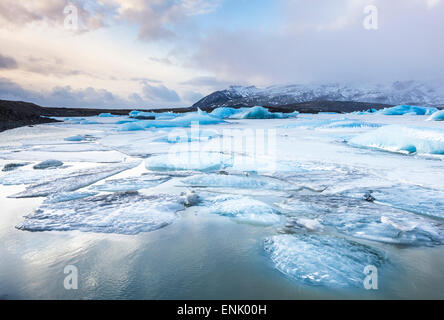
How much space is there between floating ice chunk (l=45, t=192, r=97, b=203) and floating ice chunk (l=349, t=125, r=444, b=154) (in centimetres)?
490

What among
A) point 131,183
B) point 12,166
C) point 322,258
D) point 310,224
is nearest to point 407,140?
point 310,224

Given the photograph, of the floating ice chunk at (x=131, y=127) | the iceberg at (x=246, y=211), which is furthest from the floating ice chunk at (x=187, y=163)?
the floating ice chunk at (x=131, y=127)

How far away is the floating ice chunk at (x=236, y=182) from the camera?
256cm

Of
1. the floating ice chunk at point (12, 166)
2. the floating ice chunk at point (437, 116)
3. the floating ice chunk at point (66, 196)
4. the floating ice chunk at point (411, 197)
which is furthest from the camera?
the floating ice chunk at point (437, 116)

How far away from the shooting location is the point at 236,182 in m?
2.66

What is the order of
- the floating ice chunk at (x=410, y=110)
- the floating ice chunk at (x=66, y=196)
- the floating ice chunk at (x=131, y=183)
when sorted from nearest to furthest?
the floating ice chunk at (x=66, y=196)
the floating ice chunk at (x=131, y=183)
the floating ice chunk at (x=410, y=110)

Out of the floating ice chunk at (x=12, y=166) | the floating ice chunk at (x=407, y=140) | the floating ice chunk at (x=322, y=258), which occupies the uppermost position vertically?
the floating ice chunk at (x=407, y=140)

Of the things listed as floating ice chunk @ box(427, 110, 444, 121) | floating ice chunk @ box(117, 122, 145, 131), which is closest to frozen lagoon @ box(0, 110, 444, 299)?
floating ice chunk @ box(117, 122, 145, 131)

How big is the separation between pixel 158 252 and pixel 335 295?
0.84 meters

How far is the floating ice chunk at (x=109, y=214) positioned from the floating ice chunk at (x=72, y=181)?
1.40 ft

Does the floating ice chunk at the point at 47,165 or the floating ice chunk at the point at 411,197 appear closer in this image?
the floating ice chunk at the point at 411,197

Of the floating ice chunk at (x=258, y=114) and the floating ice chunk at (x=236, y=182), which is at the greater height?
the floating ice chunk at (x=258, y=114)

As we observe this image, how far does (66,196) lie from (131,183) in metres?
0.60

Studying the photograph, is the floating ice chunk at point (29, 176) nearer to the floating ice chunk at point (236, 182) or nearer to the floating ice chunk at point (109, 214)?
the floating ice chunk at point (109, 214)
